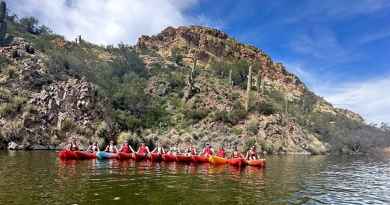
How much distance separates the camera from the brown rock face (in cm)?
13562

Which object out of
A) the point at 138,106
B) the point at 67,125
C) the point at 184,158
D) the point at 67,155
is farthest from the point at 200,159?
the point at 138,106

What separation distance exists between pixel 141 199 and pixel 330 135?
270 feet

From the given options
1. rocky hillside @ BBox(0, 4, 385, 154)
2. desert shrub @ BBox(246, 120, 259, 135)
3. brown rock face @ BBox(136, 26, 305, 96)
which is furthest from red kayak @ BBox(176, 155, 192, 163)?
brown rock face @ BBox(136, 26, 305, 96)

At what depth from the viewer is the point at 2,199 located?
16.2 m

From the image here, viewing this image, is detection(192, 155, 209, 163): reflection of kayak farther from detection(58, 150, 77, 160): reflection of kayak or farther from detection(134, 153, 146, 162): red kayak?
detection(58, 150, 77, 160): reflection of kayak

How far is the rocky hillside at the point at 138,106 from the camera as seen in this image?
2232 inches

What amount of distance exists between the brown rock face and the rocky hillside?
13.4 m

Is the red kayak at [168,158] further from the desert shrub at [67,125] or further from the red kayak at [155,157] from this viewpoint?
the desert shrub at [67,125]

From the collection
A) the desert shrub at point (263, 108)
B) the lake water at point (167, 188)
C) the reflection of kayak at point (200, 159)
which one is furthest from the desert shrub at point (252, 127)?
the lake water at point (167, 188)

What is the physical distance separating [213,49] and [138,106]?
7190 centimetres

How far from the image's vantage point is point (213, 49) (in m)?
141

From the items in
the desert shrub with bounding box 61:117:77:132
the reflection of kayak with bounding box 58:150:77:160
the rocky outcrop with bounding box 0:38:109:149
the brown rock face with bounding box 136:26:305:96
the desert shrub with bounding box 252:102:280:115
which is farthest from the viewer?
the brown rock face with bounding box 136:26:305:96

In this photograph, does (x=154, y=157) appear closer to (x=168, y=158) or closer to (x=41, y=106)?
(x=168, y=158)

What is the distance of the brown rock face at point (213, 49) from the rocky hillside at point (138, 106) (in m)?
13.4
